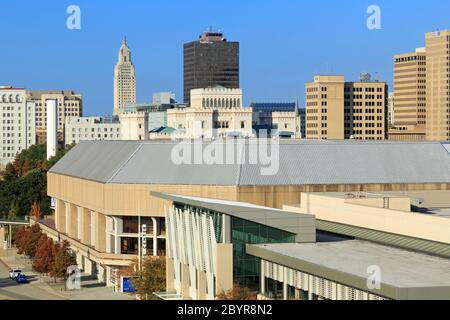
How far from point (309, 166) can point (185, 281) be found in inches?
876

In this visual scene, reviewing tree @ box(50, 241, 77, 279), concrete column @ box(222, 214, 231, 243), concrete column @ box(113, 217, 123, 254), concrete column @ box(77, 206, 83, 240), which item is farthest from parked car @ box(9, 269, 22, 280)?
concrete column @ box(222, 214, 231, 243)

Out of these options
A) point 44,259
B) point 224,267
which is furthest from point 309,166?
point 224,267

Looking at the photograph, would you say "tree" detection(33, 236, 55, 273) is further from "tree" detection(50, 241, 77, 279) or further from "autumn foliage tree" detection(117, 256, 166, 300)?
"autumn foliage tree" detection(117, 256, 166, 300)

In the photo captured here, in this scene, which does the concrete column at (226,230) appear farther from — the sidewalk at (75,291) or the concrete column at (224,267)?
the sidewalk at (75,291)

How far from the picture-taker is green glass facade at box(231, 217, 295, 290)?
4753 cm

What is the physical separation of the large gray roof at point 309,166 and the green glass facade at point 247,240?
76.5ft

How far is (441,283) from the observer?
3412cm

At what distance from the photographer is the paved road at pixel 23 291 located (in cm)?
6750

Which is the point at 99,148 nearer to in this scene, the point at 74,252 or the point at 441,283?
the point at 74,252

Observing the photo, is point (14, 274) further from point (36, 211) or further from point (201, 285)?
point (36, 211)

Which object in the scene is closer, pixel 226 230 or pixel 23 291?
pixel 226 230

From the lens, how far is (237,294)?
146ft

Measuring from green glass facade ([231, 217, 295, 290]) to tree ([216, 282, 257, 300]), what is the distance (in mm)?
1203
